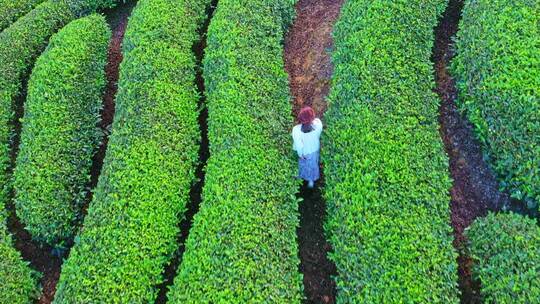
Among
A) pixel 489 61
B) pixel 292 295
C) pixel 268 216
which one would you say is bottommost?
pixel 292 295

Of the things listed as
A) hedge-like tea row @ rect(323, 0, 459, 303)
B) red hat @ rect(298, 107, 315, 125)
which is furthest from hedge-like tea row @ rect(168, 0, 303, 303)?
red hat @ rect(298, 107, 315, 125)

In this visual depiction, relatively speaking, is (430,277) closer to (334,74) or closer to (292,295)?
(292,295)

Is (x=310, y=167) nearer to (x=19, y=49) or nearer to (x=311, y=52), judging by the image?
(x=311, y=52)

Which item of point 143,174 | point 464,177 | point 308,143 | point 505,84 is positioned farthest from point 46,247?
point 505,84

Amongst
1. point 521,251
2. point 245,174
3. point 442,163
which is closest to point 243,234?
point 245,174

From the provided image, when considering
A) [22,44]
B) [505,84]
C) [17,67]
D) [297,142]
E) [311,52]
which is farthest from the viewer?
[22,44]

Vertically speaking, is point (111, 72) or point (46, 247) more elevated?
point (111, 72)

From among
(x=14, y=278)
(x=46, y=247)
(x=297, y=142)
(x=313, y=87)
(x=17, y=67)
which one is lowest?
(x=46, y=247)
